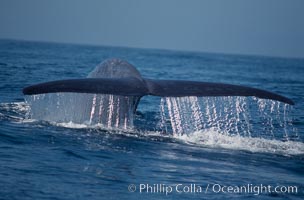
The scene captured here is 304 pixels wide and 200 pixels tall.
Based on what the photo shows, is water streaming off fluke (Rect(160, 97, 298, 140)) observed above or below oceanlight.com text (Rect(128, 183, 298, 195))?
above

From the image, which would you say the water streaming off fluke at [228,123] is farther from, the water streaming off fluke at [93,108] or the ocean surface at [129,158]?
the water streaming off fluke at [93,108]

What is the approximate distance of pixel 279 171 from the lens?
776 centimetres

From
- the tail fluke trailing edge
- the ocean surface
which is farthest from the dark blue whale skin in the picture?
the ocean surface

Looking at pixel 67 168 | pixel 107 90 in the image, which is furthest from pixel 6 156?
pixel 107 90

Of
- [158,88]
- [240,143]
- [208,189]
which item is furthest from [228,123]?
[208,189]

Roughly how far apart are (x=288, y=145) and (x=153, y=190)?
162 inches

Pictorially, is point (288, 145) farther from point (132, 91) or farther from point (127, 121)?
point (132, 91)

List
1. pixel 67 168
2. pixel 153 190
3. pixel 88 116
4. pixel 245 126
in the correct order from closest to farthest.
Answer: pixel 153 190 < pixel 67 168 < pixel 88 116 < pixel 245 126

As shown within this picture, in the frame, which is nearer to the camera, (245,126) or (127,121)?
(127,121)

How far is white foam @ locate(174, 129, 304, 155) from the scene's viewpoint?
30.1ft

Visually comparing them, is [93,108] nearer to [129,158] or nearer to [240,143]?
[129,158]

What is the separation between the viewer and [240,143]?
955 centimetres

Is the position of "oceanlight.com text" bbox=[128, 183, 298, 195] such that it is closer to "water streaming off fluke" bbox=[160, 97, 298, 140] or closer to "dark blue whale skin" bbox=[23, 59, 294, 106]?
"dark blue whale skin" bbox=[23, 59, 294, 106]

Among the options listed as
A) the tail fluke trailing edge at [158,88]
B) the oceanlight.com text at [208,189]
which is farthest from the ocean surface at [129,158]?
the tail fluke trailing edge at [158,88]
